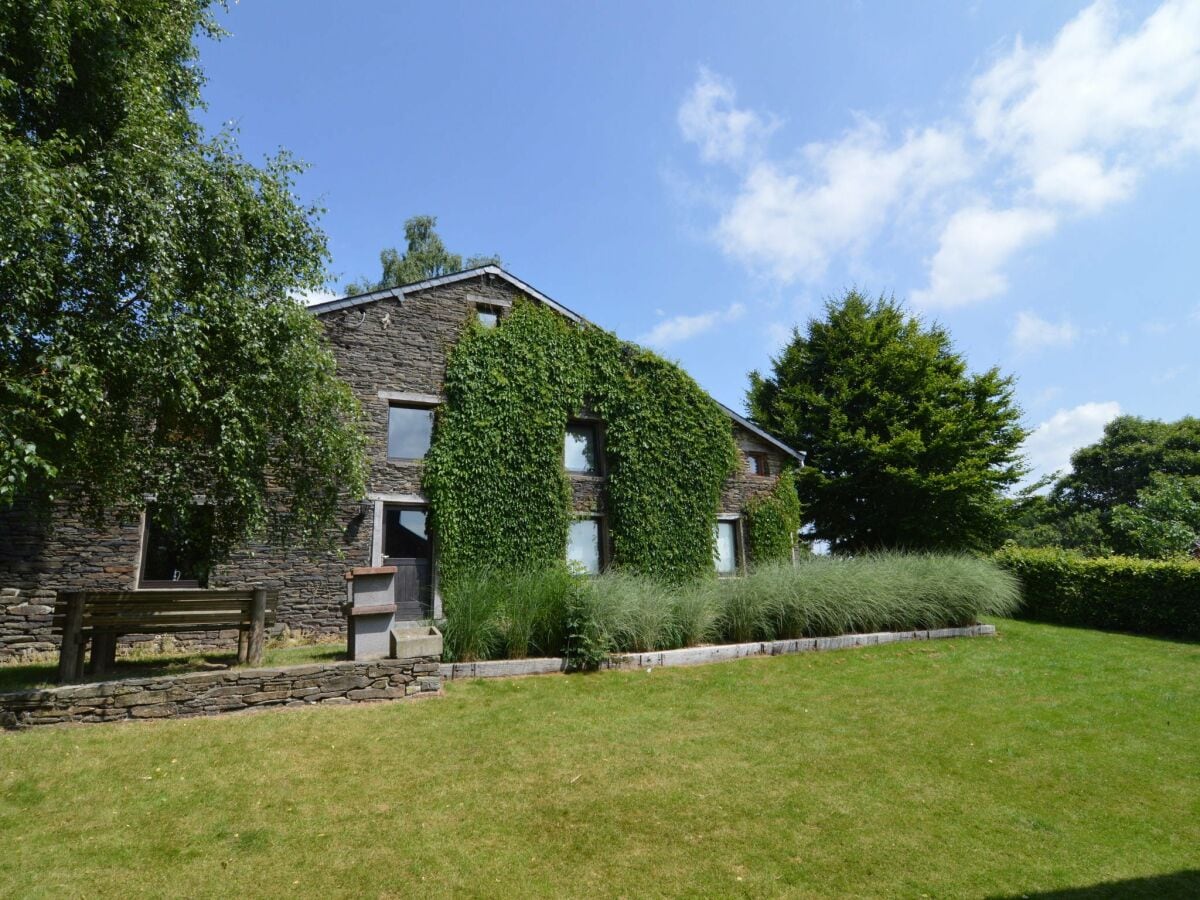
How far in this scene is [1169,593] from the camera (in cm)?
1258

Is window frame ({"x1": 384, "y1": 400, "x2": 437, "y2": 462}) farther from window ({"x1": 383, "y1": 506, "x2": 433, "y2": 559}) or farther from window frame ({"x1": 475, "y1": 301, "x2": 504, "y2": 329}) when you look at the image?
window frame ({"x1": 475, "y1": 301, "x2": 504, "y2": 329})

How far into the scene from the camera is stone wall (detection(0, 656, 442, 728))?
568cm

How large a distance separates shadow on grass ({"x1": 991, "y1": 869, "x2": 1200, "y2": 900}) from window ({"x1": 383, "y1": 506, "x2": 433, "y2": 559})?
1068 cm

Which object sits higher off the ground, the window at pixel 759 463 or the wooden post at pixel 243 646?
the window at pixel 759 463

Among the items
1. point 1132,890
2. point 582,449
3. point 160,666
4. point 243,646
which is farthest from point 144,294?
point 582,449

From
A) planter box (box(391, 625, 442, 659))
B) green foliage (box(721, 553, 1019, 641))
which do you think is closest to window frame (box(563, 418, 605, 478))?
green foliage (box(721, 553, 1019, 641))

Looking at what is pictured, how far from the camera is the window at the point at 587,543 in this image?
44.6ft

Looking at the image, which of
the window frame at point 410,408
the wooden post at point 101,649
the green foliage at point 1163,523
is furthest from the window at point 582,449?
the green foliage at point 1163,523

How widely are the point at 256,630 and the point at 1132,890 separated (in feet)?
25.3

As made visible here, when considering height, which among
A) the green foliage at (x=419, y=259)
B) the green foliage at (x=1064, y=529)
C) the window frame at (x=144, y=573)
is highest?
the green foliage at (x=419, y=259)

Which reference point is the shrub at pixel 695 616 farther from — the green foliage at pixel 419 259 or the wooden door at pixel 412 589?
the green foliage at pixel 419 259

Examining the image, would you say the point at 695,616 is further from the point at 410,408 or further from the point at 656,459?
the point at 410,408

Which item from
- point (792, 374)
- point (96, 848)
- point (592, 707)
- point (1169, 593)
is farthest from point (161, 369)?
point (792, 374)

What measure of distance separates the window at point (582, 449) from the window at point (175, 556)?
6.94 m
